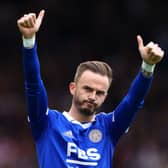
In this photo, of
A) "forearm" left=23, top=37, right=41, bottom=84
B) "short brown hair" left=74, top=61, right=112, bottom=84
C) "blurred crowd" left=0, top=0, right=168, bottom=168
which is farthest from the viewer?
"blurred crowd" left=0, top=0, right=168, bottom=168

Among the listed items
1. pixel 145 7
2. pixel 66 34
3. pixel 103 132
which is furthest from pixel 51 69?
pixel 103 132

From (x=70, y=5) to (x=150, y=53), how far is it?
6117mm

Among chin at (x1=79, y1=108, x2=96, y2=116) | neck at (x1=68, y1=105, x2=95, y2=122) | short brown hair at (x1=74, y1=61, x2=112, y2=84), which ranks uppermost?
short brown hair at (x1=74, y1=61, x2=112, y2=84)

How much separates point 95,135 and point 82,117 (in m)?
0.13

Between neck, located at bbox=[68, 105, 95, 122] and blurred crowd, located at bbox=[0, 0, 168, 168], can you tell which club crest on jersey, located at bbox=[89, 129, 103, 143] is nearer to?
neck, located at bbox=[68, 105, 95, 122]

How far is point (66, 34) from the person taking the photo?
11109mm

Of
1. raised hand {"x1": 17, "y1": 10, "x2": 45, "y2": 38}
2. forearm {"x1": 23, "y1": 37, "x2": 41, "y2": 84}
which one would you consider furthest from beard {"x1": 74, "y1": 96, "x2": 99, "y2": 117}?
raised hand {"x1": 17, "y1": 10, "x2": 45, "y2": 38}

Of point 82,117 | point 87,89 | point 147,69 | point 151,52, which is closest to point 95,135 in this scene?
point 82,117

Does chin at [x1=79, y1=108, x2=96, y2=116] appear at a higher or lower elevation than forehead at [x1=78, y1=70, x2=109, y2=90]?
lower

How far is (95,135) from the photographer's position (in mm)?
5199

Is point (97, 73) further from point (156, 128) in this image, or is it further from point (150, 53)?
point (156, 128)

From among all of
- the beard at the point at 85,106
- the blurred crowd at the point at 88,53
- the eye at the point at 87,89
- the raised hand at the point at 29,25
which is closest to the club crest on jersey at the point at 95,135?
the beard at the point at 85,106

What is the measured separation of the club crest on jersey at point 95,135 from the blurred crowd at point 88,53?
4.40m

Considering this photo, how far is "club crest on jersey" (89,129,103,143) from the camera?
5.20m
